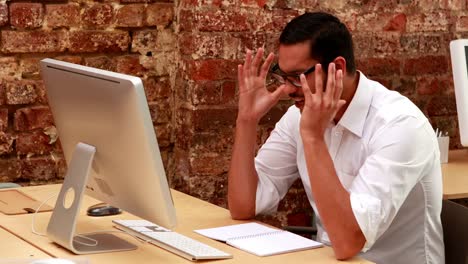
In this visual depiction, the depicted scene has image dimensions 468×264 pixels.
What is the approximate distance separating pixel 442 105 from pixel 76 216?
2140 mm

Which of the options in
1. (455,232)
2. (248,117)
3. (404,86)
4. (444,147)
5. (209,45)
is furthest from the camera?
(404,86)

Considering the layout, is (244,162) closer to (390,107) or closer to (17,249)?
(390,107)

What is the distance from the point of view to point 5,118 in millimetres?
3352

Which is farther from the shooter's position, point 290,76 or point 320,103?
point 290,76

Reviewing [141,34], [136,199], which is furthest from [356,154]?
[141,34]

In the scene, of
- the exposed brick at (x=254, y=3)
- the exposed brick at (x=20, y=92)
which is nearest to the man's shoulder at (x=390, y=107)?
the exposed brick at (x=254, y=3)

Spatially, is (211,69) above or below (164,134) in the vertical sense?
above

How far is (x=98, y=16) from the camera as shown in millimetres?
3418

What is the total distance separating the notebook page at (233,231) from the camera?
2.50 meters

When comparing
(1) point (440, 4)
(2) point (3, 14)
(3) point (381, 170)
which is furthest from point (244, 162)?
(1) point (440, 4)

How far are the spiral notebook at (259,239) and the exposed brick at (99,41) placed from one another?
3.62 feet

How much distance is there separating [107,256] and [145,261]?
11 cm

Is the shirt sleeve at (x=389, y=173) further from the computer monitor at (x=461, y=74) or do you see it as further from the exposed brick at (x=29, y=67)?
the exposed brick at (x=29, y=67)

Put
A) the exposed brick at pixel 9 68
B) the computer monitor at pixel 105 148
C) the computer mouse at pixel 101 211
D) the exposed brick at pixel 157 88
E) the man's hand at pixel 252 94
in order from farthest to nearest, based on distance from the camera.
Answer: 1. the exposed brick at pixel 157 88
2. the exposed brick at pixel 9 68
3. the man's hand at pixel 252 94
4. the computer mouse at pixel 101 211
5. the computer monitor at pixel 105 148
